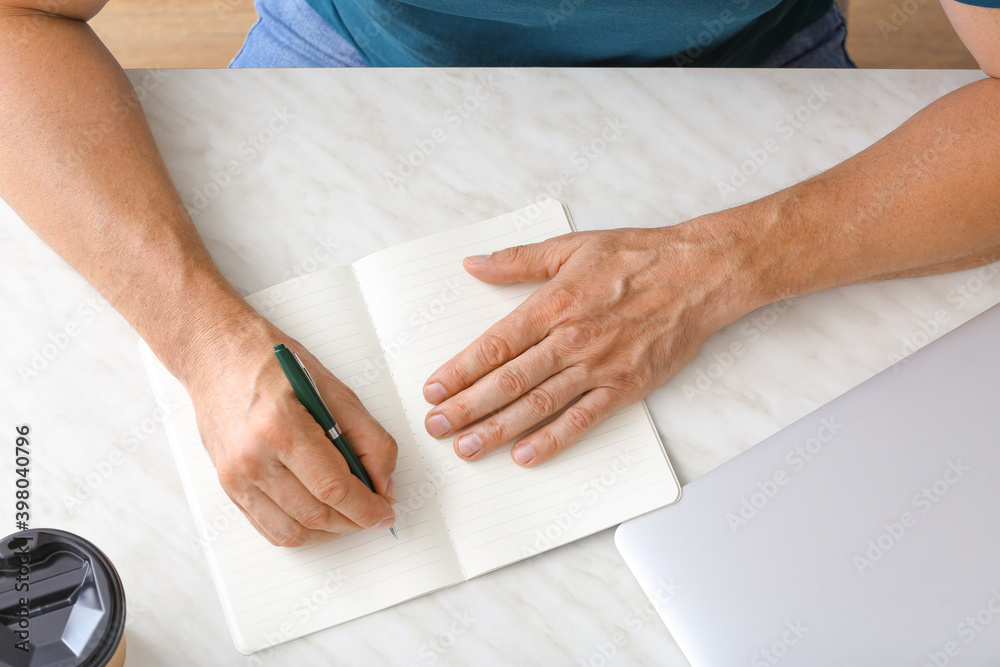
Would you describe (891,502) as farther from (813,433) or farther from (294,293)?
(294,293)

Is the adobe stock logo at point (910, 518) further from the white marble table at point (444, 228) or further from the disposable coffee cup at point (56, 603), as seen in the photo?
the disposable coffee cup at point (56, 603)

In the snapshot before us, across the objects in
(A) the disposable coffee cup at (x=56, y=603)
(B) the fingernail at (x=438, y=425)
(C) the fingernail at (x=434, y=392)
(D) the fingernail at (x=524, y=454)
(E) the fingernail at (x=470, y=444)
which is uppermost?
(A) the disposable coffee cup at (x=56, y=603)

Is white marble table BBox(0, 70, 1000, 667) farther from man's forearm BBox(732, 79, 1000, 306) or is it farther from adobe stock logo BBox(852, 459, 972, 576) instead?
adobe stock logo BBox(852, 459, 972, 576)

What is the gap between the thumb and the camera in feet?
3.07

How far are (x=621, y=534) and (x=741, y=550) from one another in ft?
0.44

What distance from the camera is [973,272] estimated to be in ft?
3.28

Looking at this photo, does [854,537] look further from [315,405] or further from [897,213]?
[315,405]

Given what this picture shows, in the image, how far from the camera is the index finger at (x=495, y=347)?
898mm

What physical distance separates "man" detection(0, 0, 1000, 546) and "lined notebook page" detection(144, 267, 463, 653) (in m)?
0.03

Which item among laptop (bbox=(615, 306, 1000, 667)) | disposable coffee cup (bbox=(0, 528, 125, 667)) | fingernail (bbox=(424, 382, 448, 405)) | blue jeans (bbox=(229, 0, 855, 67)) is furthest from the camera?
blue jeans (bbox=(229, 0, 855, 67))

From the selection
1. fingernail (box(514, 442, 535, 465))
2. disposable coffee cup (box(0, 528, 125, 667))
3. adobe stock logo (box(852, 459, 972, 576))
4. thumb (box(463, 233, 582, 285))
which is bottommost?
adobe stock logo (box(852, 459, 972, 576))

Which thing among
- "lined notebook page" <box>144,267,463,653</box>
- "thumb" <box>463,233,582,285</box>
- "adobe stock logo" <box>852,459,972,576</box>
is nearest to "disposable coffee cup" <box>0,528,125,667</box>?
"lined notebook page" <box>144,267,463,653</box>

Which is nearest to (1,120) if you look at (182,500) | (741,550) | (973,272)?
(182,500)

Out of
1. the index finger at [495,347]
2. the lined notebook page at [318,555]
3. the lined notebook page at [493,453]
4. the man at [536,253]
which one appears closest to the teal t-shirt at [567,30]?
the man at [536,253]
